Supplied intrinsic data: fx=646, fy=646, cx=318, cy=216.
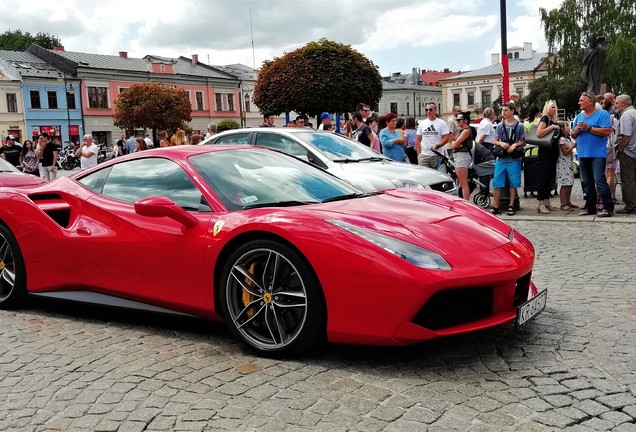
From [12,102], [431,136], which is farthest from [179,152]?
[12,102]

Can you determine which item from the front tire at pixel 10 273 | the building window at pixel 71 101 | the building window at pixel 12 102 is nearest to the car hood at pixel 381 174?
the front tire at pixel 10 273

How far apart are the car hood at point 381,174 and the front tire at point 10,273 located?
4.43 metres

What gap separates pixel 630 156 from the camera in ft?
31.1

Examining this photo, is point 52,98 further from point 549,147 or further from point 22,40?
point 549,147

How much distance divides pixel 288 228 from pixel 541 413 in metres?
1.65

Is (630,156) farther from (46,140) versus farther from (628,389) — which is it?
(46,140)

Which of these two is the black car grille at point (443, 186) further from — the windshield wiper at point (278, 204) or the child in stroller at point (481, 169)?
the windshield wiper at point (278, 204)

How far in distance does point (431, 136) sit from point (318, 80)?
26.3 metres

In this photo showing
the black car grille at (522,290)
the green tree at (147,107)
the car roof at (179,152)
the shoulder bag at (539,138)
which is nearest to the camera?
the black car grille at (522,290)

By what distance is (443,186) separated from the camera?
9.36 m

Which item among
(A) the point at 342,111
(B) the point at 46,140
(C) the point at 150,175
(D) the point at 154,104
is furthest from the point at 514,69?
(C) the point at 150,175

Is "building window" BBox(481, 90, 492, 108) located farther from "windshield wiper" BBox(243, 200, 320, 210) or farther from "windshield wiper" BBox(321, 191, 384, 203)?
"windshield wiper" BBox(243, 200, 320, 210)

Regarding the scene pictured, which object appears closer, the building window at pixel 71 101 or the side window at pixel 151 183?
the side window at pixel 151 183

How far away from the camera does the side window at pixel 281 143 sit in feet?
30.2
